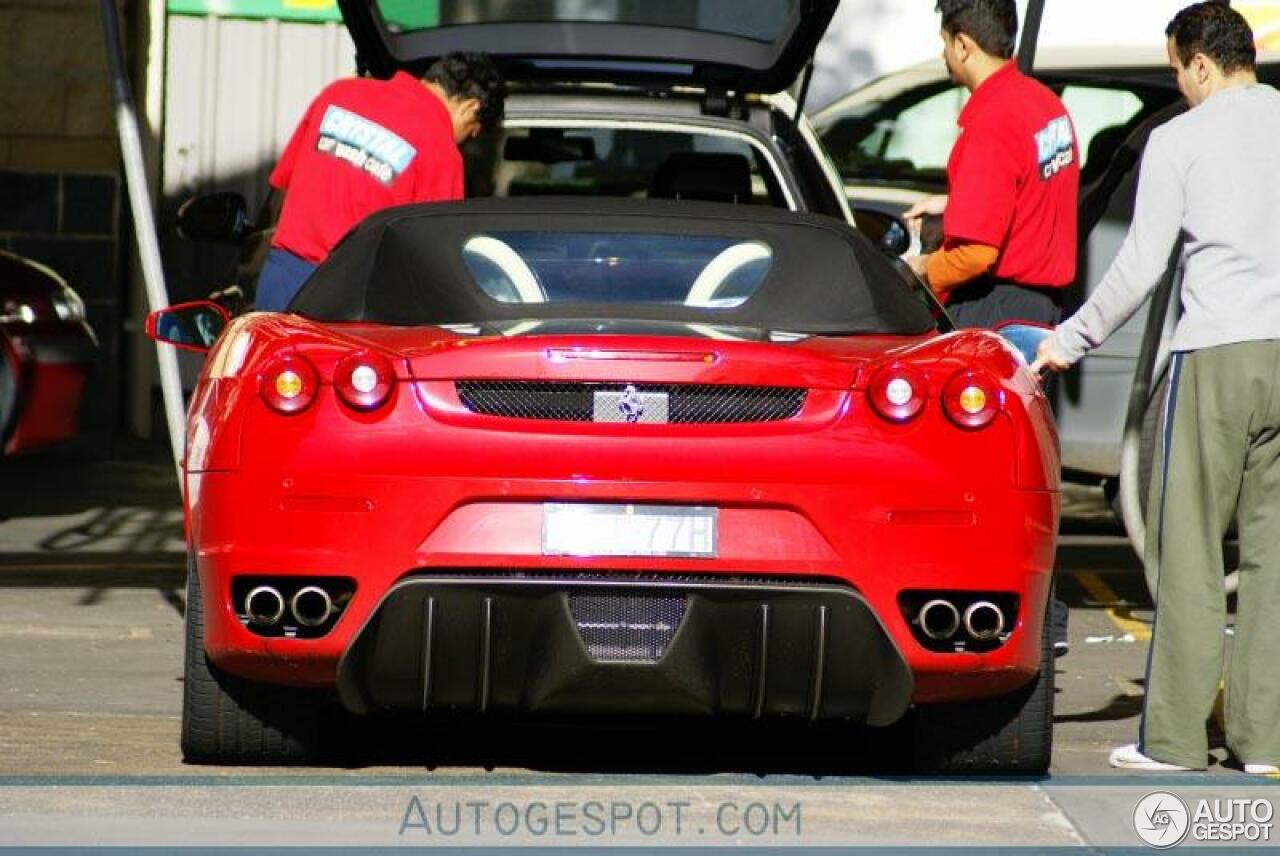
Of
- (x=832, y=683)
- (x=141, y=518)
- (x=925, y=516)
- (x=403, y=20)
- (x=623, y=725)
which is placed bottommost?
(x=141, y=518)

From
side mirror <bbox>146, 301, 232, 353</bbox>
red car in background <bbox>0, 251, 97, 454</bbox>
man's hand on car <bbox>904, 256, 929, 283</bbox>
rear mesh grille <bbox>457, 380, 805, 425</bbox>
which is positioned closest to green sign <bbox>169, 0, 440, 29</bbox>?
red car in background <bbox>0, 251, 97, 454</bbox>

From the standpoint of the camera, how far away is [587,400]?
17.6 feet

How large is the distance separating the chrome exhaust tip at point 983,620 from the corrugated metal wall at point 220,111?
9661 millimetres

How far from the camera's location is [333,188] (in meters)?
7.91

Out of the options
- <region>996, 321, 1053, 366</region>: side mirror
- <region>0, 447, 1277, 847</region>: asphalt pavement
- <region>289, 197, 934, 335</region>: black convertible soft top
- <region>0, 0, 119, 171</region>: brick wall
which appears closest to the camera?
<region>0, 447, 1277, 847</region>: asphalt pavement

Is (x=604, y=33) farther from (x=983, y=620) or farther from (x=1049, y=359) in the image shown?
(x=983, y=620)

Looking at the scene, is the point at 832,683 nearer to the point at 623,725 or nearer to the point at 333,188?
the point at 623,725

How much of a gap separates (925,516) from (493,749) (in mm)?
1358

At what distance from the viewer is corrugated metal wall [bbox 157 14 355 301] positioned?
1462 centimetres

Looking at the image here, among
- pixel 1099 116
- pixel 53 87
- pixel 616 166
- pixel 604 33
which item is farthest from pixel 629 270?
pixel 53 87

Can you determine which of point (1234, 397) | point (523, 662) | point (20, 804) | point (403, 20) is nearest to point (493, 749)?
point (523, 662)

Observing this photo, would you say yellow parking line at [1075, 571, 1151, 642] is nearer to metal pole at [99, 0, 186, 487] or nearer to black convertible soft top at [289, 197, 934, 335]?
black convertible soft top at [289, 197, 934, 335]

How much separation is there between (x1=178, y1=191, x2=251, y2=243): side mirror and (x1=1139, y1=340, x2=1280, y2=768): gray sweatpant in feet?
11.2

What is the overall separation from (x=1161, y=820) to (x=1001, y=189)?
108 inches
